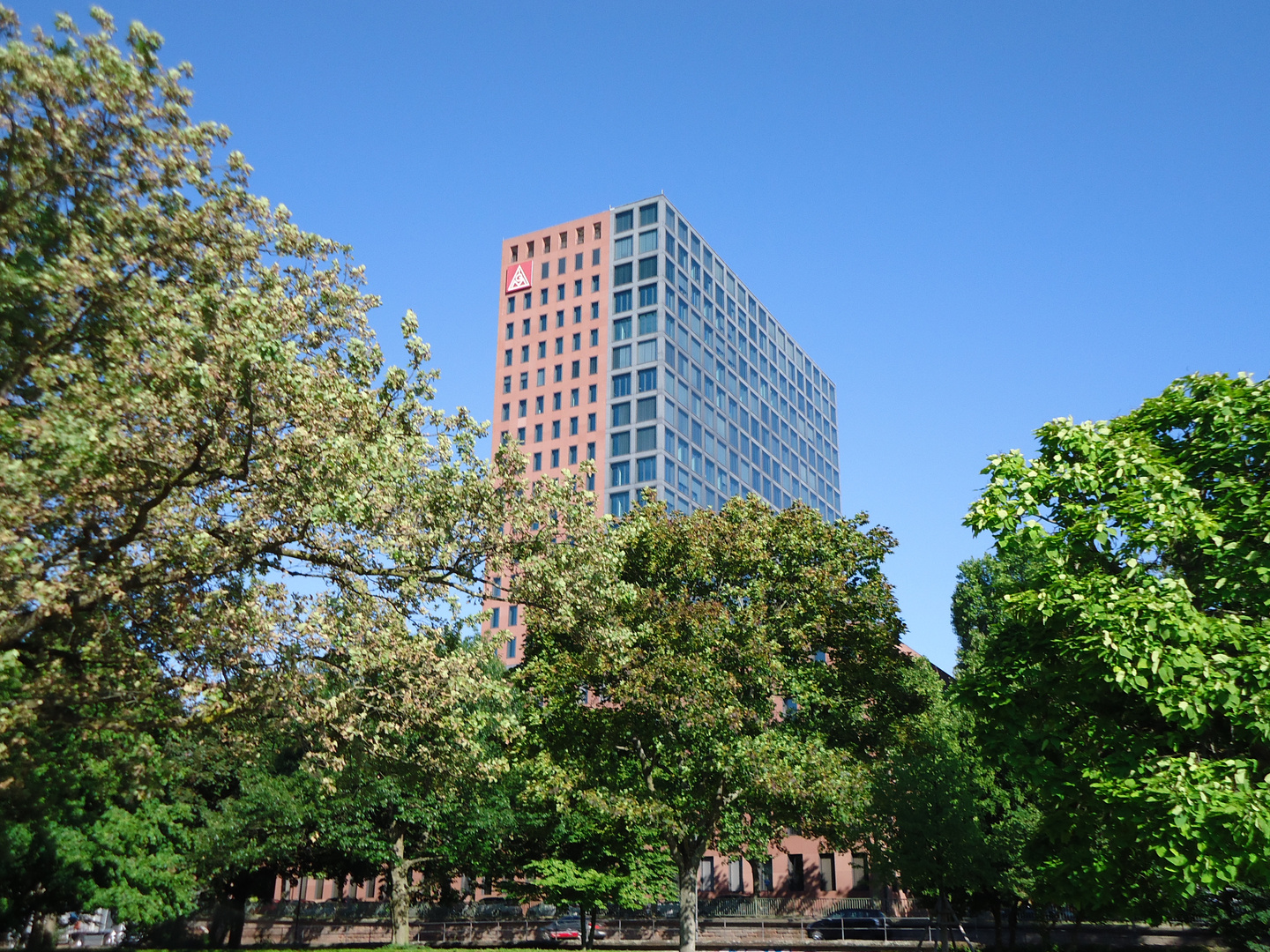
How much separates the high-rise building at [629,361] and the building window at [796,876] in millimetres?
41430

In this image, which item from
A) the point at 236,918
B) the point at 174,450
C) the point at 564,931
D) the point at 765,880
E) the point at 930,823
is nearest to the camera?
the point at 174,450

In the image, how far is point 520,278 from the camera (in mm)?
119375

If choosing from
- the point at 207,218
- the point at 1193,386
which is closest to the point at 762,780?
the point at 1193,386

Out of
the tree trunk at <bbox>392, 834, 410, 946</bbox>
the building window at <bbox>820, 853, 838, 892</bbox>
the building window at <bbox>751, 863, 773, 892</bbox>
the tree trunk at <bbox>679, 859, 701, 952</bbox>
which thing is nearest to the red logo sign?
the building window at <bbox>751, 863, 773, 892</bbox>

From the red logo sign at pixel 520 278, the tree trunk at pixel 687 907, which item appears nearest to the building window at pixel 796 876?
the tree trunk at pixel 687 907

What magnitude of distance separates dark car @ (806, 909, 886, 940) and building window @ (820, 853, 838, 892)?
1417 centimetres

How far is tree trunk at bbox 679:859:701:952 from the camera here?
35.4 meters

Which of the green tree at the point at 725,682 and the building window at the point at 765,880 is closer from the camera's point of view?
the green tree at the point at 725,682

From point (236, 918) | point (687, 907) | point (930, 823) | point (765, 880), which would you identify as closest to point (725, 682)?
point (687, 907)

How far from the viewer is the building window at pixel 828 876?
Result: 70125 mm

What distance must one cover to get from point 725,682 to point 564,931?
29.5 meters

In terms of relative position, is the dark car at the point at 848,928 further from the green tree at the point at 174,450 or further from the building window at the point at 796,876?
the green tree at the point at 174,450

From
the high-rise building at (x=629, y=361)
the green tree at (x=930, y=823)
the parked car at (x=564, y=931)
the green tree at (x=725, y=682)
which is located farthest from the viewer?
the high-rise building at (x=629, y=361)

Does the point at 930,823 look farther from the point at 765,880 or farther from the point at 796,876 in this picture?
the point at 765,880
